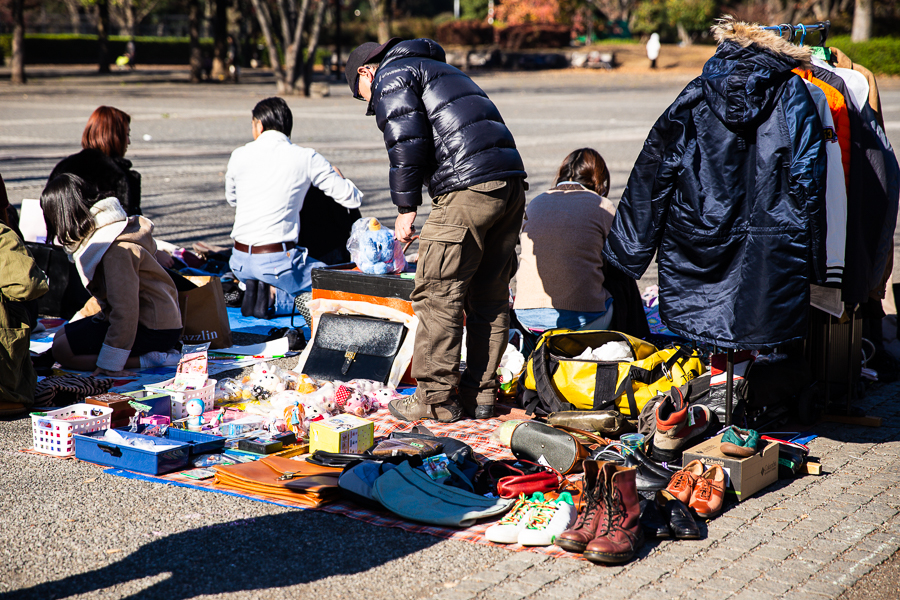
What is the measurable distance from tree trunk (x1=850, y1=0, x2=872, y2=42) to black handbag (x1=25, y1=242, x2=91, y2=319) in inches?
1328

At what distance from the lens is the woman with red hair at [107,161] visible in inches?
224

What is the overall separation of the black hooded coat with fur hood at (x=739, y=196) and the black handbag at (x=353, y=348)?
1.65 meters

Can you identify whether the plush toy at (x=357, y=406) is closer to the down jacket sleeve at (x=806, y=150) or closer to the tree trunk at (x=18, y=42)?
the down jacket sleeve at (x=806, y=150)

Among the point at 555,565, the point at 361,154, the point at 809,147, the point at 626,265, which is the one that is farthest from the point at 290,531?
the point at 361,154

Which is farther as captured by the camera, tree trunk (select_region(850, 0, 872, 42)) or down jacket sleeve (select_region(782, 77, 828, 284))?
tree trunk (select_region(850, 0, 872, 42))

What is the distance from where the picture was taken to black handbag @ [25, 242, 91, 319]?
249 inches

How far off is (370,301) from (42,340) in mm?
2349

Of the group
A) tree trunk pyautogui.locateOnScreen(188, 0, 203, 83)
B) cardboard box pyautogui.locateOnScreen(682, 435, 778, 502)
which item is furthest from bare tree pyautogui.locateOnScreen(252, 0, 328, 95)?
cardboard box pyautogui.locateOnScreen(682, 435, 778, 502)

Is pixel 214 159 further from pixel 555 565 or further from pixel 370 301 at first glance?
pixel 555 565

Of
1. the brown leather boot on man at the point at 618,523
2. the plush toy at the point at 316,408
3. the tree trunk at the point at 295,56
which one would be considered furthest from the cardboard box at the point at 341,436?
the tree trunk at the point at 295,56

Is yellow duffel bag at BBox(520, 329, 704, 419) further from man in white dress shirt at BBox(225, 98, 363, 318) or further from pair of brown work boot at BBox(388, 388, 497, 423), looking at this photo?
man in white dress shirt at BBox(225, 98, 363, 318)

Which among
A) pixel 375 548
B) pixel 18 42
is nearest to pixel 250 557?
pixel 375 548

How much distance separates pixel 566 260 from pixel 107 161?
10.4ft

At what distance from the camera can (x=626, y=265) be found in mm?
4270
